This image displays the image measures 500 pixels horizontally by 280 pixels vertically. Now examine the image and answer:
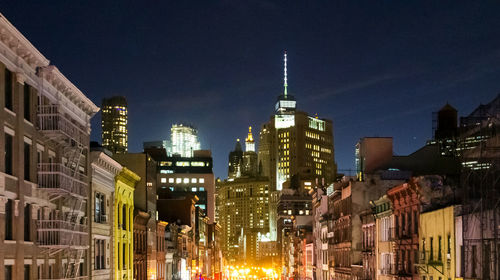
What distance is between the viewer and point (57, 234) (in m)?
38.7

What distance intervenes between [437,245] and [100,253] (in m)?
22.4

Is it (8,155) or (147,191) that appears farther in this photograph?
(147,191)

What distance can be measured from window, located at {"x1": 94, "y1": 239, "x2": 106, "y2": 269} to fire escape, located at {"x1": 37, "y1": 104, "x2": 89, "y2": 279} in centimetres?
498

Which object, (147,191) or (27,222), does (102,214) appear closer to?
(27,222)

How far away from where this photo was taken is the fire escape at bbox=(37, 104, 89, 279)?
37.6 metres

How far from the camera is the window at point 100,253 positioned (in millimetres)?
52925

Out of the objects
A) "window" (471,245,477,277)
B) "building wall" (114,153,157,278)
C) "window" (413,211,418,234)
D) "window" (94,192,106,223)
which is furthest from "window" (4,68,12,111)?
"building wall" (114,153,157,278)

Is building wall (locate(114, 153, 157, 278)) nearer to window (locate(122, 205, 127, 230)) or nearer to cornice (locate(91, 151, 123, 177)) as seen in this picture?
window (locate(122, 205, 127, 230))

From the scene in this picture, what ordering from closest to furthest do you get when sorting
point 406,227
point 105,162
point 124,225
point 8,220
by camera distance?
point 8,220 → point 105,162 → point 406,227 → point 124,225

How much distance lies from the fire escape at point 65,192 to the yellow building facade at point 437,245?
22.5 meters

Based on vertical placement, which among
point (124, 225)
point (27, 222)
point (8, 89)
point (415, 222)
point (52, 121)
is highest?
point (8, 89)

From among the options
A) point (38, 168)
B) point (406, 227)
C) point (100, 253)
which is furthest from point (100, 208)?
point (406, 227)

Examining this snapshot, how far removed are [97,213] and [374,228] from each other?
102 feet

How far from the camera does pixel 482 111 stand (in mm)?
50531
